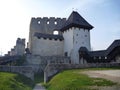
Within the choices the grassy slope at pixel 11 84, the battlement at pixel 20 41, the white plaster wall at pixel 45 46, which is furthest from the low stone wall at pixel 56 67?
the battlement at pixel 20 41

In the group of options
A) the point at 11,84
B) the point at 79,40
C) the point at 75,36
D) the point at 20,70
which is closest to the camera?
the point at 11,84

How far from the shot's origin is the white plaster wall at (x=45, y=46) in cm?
4347

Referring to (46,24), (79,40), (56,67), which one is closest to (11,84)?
(56,67)

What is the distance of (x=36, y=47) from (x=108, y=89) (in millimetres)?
31926

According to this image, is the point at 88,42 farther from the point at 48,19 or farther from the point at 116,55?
the point at 48,19

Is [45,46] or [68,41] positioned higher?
[68,41]

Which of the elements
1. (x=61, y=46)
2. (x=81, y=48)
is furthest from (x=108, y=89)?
(x=61, y=46)

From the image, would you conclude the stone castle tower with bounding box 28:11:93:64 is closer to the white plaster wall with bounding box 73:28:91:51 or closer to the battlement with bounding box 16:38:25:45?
the white plaster wall with bounding box 73:28:91:51

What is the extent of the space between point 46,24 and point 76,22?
1127 cm

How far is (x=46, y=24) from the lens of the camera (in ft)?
171

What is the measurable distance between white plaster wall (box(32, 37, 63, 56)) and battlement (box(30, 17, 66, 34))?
7968mm

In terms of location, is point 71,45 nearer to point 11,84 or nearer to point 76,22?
point 76,22

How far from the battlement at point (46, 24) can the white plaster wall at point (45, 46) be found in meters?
7.97

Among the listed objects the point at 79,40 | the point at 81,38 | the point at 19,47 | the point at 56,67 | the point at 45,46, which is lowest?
the point at 56,67
